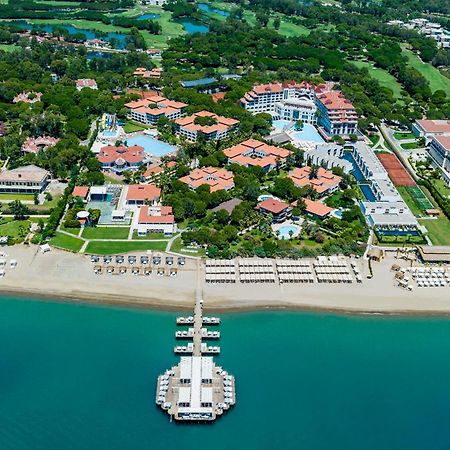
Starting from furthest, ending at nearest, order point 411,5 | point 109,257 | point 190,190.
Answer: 1. point 411,5
2. point 190,190
3. point 109,257

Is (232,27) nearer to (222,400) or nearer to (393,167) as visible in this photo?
(393,167)

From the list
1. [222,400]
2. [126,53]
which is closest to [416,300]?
[222,400]

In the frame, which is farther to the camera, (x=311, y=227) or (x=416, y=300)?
(x=311, y=227)

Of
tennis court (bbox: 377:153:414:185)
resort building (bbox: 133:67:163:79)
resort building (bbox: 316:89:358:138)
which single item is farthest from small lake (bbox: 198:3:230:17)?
tennis court (bbox: 377:153:414:185)

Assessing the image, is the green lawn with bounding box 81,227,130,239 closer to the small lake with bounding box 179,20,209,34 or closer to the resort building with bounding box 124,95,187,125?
the resort building with bounding box 124,95,187,125

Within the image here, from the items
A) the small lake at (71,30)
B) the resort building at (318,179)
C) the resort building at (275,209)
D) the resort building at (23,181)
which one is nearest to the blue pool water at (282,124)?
the resort building at (318,179)
